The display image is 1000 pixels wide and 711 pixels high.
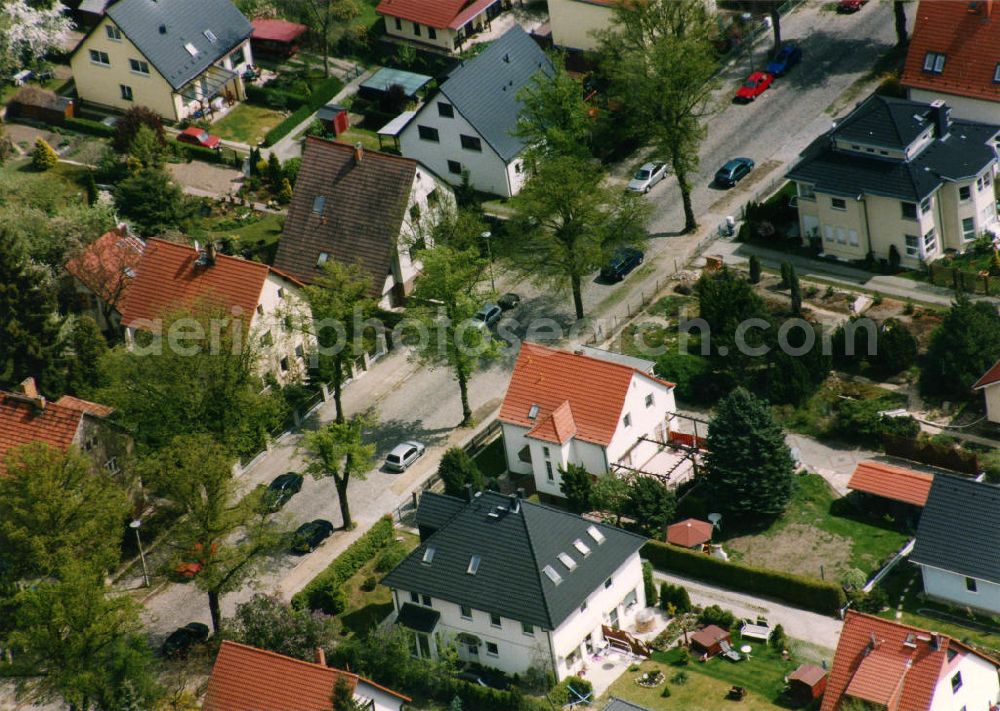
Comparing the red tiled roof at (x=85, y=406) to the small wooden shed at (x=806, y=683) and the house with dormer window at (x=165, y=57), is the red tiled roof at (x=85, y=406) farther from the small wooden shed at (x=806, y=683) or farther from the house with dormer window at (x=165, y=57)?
the small wooden shed at (x=806, y=683)

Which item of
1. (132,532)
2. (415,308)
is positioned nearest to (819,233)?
(415,308)

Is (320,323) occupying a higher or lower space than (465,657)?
higher

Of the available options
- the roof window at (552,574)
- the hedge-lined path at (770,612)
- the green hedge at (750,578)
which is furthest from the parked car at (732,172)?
the roof window at (552,574)

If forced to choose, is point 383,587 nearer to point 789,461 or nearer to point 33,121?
point 789,461

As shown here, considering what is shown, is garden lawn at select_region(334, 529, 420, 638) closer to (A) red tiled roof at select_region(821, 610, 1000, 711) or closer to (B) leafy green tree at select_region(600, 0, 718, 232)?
(A) red tiled roof at select_region(821, 610, 1000, 711)

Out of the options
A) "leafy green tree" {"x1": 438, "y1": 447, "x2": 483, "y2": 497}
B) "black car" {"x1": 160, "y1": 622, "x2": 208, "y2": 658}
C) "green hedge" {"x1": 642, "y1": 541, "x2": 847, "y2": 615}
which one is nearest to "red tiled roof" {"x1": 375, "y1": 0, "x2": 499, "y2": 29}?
"leafy green tree" {"x1": 438, "y1": 447, "x2": 483, "y2": 497}

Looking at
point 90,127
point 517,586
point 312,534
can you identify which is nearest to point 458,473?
point 312,534
